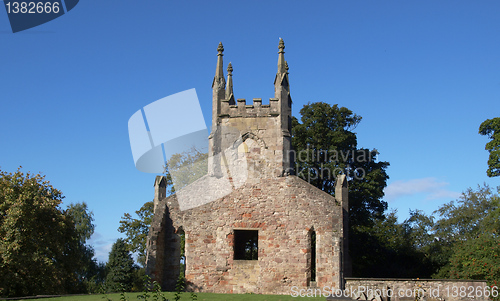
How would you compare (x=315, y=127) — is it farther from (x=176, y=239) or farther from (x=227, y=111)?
(x=176, y=239)

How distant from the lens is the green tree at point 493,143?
28.0 metres

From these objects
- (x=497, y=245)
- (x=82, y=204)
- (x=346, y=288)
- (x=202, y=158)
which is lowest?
(x=346, y=288)

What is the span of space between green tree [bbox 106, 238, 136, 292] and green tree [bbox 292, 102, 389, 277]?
13355 millimetres

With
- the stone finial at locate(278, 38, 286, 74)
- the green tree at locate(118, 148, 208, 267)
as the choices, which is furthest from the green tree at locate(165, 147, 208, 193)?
the stone finial at locate(278, 38, 286, 74)

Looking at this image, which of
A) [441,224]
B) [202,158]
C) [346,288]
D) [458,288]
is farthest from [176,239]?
[441,224]

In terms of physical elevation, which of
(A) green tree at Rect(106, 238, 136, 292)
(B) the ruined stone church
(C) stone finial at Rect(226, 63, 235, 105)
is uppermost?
(C) stone finial at Rect(226, 63, 235, 105)

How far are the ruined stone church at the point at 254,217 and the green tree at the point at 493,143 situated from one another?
12.0 meters

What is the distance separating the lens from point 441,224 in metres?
38.3

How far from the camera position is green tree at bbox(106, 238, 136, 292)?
107ft

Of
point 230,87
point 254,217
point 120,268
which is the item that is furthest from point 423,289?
point 120,268

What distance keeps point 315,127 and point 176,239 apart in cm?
1478

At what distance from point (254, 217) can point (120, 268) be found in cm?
1611

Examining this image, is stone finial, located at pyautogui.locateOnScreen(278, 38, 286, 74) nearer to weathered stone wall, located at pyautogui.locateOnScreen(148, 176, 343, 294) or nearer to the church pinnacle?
the church pinnacle

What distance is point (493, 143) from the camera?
28.6 meters
